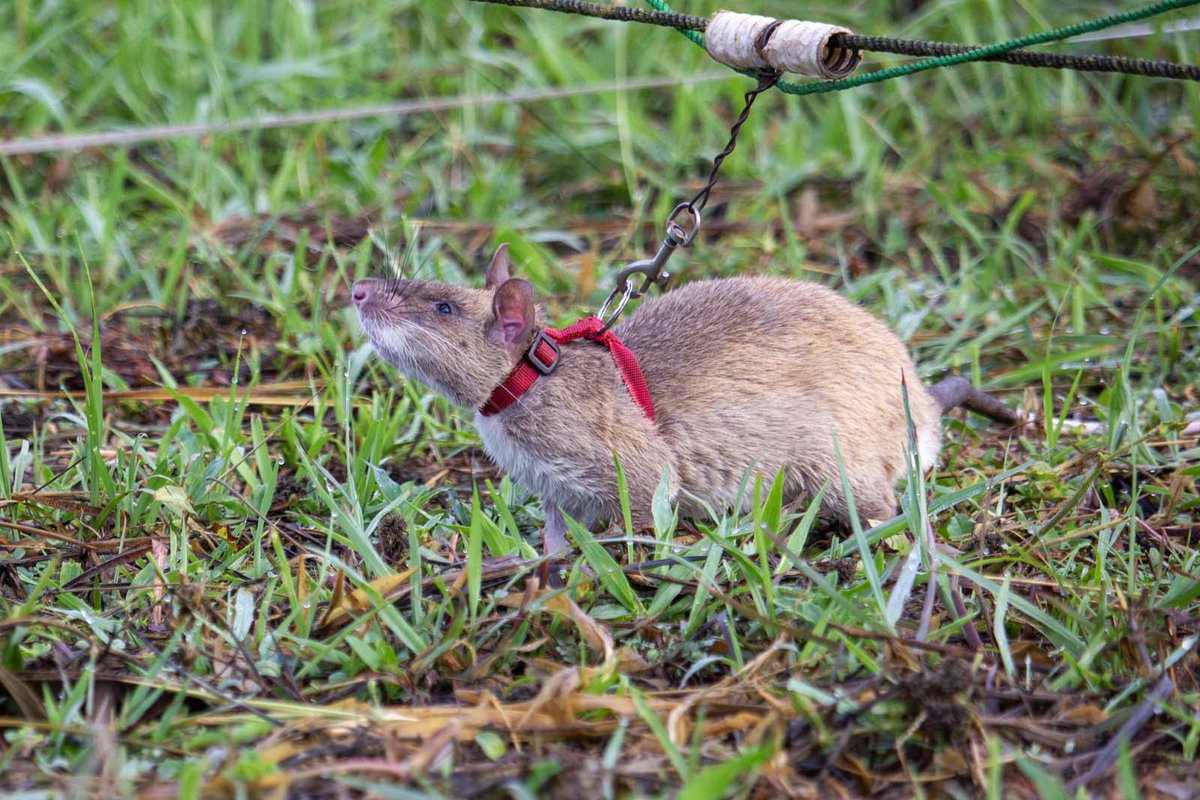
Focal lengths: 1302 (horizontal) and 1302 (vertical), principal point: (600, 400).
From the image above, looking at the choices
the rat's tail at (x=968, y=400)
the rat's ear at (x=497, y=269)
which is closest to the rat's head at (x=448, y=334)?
the rat's ear at (x=497, y=269)

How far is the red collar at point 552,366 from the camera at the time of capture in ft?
11.2

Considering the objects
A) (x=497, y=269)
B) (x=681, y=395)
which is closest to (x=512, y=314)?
(x=497, y=269)

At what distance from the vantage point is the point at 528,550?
9.98 ft

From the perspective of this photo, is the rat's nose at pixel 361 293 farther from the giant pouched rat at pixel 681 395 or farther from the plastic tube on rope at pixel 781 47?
the plastic tube on rope at pixel 781 47

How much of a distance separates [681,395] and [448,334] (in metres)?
0.64

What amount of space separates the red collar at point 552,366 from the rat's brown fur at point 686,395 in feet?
0.07

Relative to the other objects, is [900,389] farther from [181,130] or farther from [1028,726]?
[181,130]

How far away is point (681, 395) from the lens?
138 inches

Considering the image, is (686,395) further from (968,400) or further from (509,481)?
(968,400)

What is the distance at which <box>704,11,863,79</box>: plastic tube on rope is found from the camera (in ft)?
9.90

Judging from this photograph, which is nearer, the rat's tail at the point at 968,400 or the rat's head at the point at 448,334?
the rat's head at the point at 448,334

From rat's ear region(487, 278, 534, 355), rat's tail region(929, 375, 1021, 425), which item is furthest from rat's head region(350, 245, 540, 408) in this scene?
rat's tail region(929, 375, 1021, 425)

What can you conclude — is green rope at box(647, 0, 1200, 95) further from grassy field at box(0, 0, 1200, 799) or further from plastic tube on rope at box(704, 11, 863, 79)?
grassy field at box(0, 0, 1200, 799)

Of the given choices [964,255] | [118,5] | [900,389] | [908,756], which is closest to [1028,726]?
[908,756]
